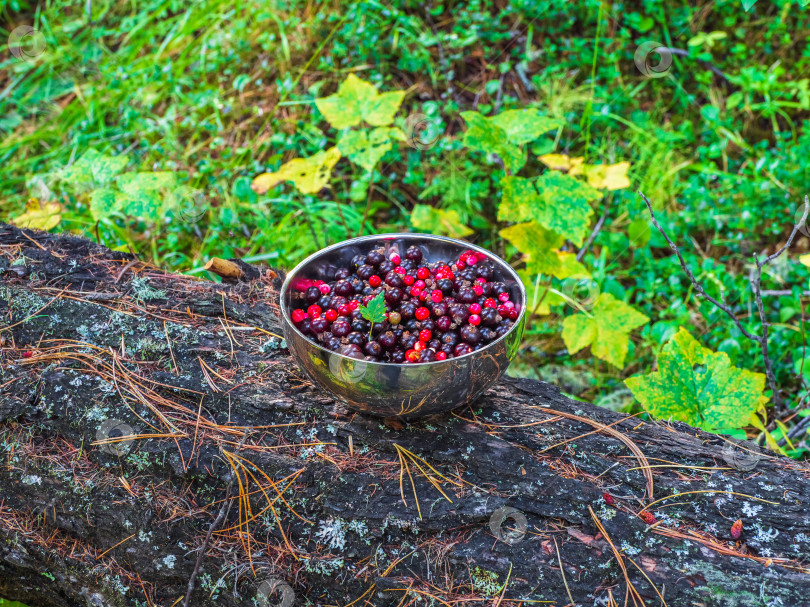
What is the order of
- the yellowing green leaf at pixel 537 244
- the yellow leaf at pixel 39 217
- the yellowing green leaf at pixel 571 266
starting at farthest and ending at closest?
1. the yellow leaf at pixel 39 217
2. the yellowing green leaf at pixel 571 266
3. the yellowing green leaf at pixel 537 244

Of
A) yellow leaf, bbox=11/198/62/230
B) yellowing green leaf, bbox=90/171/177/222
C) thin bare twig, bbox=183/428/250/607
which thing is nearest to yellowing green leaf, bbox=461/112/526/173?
yellowing green leaf, bbox=90/171/177/222

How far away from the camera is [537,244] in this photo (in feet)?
8.14

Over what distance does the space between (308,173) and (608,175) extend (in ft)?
4.59

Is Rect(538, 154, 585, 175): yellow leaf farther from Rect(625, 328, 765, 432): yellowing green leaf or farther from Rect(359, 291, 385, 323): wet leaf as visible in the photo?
Rect(359, 291, 385, 323): wet leaf

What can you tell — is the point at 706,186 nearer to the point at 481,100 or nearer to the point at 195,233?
the point at 481,100

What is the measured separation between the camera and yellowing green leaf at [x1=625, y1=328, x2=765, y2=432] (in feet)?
6.09

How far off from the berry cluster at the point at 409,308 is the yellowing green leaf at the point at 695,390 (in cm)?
56

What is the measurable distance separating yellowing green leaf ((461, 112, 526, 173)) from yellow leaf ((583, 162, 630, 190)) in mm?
607

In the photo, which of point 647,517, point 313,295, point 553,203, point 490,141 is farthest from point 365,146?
point 647,517

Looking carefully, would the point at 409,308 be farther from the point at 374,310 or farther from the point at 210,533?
the point at 210,533

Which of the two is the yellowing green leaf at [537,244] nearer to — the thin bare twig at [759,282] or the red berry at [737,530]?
the thin bare twig at [759,282]

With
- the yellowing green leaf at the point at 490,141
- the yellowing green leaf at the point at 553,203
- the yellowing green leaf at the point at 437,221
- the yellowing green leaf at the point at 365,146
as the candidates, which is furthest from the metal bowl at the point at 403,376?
the yellowing green leaf at the point at 437,221

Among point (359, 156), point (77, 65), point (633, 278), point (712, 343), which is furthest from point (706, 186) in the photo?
point (77, 65)

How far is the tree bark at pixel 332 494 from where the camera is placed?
1.38 metres
